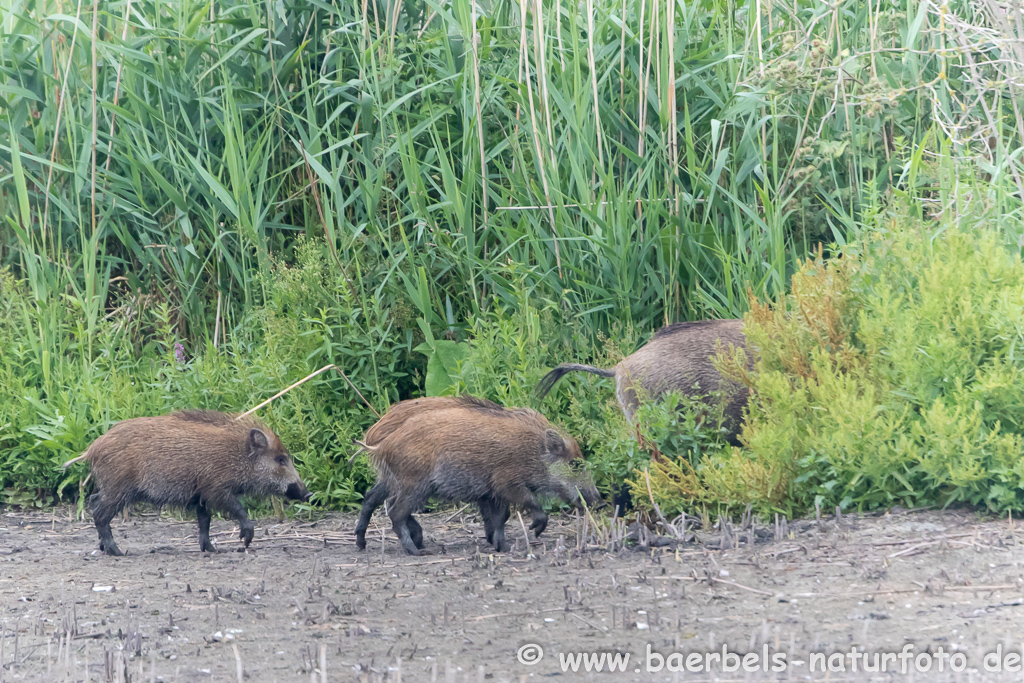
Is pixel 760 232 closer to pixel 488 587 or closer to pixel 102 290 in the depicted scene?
pixel 488 587

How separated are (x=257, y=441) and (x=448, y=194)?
1489 millimetres

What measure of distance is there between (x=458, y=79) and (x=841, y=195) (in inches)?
77.1

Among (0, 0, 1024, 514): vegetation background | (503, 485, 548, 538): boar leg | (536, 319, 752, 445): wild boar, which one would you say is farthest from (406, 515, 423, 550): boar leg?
(536, 319, 752, 445): wild boar

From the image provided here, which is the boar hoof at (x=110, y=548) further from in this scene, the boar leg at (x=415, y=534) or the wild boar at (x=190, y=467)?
the boar leg at (x=415, y=534)

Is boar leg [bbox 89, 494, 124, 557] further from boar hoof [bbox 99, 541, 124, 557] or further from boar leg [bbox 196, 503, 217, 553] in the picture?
boar leg [bbox 196, 503, 217, 553]

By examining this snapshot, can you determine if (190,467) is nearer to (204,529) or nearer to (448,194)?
(204,529)

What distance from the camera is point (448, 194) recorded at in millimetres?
4988

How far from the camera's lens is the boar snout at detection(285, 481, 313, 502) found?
441 cm

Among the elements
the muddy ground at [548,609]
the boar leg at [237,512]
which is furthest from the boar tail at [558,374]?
the boar leg at [237,512]

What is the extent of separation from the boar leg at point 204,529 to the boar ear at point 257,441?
302 millimetres

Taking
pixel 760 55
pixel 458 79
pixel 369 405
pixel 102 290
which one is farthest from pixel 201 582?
pixel 760 55

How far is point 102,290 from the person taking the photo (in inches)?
215

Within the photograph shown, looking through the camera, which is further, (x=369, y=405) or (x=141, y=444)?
(x=369, y=405)

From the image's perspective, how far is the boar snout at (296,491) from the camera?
441 cm
